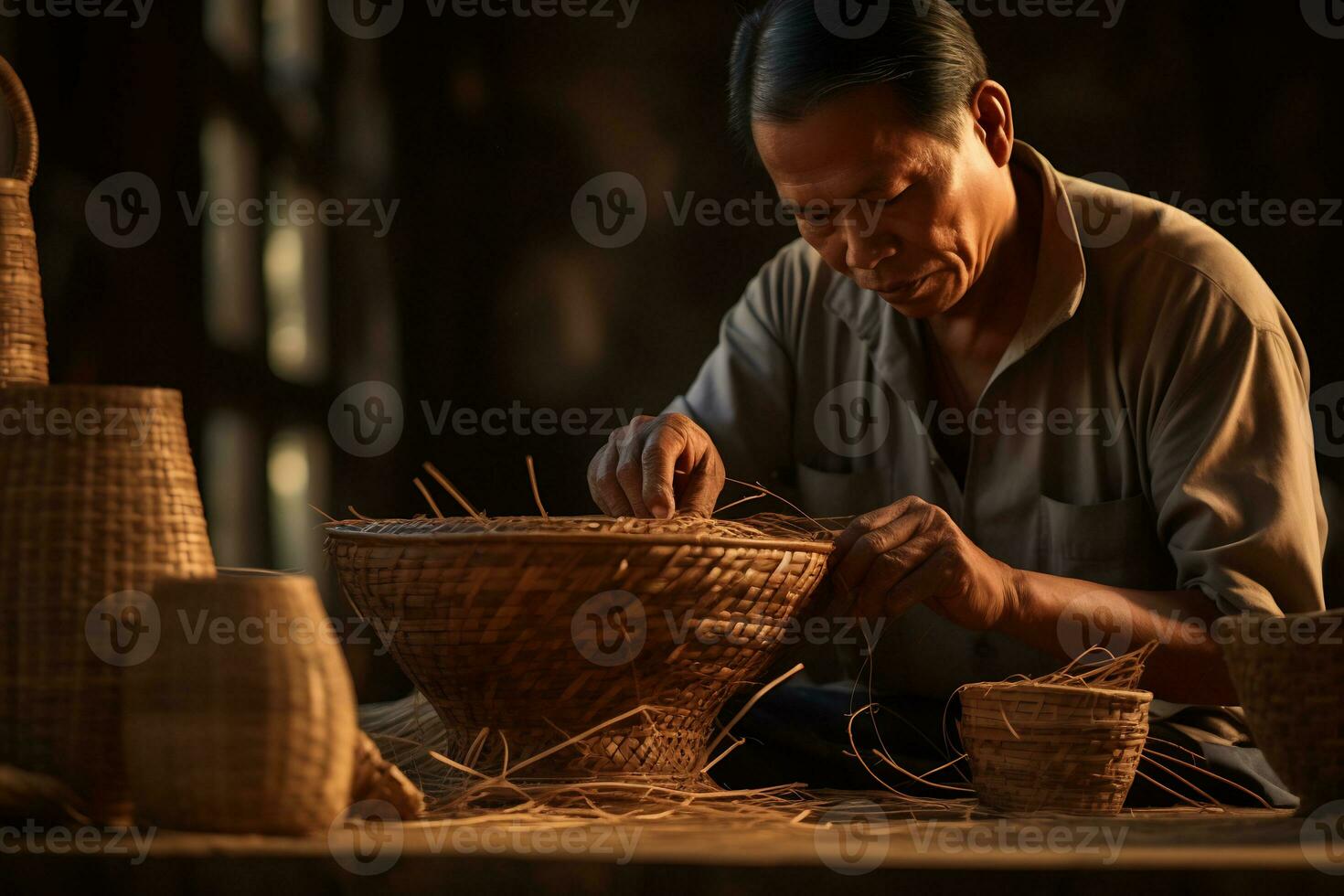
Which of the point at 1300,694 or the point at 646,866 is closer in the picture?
the point at 646,866

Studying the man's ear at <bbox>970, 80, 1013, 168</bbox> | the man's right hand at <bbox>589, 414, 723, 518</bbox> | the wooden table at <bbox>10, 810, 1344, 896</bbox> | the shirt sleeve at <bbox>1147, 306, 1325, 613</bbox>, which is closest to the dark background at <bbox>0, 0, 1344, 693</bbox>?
the man's right hand at <bbox>589, 414, 723, 518</bbox>

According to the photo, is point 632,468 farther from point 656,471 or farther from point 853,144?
point 853,144

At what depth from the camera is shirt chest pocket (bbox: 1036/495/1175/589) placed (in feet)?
5.71

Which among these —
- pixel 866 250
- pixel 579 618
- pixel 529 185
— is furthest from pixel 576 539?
pixel 529 185

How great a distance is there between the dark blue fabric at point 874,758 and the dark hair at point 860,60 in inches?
25.7

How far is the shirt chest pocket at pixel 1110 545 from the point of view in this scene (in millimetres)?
1741

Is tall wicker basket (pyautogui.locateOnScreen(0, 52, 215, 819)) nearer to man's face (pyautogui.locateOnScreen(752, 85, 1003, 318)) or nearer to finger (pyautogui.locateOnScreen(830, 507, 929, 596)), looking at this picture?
finger (pyautogui.locateOnScreen(830, 507, 929, 596))

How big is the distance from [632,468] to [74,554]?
71cm

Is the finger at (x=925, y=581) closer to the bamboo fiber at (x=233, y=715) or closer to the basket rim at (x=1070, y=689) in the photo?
the basket rim at (x=1070, y=689)

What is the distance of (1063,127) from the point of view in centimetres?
355

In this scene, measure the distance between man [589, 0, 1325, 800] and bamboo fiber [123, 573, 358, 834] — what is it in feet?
1.89

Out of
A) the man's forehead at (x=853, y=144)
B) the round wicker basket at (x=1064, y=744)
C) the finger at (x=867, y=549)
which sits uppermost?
the man's forehead at (x=853, y=144)

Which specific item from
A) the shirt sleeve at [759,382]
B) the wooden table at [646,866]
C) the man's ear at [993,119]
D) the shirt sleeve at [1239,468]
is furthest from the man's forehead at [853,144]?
the wooden table at [646,866]

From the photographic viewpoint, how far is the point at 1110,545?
175 centimetres
